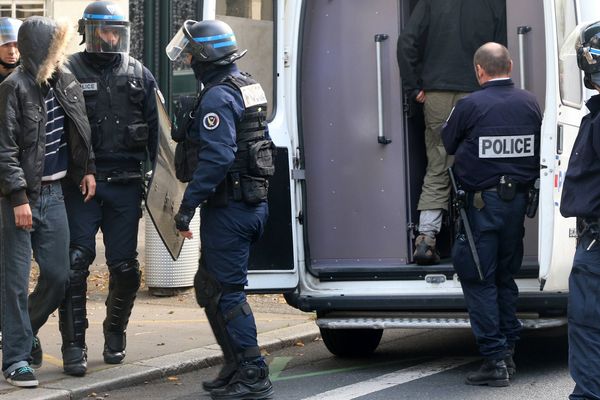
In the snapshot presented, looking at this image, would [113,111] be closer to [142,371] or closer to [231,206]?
[231,206]

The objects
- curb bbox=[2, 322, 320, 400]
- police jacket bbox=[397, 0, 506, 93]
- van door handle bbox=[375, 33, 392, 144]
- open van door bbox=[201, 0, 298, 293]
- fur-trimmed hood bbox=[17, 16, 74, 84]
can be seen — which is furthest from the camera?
police jacket bbox=[397, 0, 506, 93]

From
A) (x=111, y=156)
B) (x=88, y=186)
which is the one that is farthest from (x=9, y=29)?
(x=88, y=186)

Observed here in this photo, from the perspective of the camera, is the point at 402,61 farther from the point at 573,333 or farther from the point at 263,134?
the point at 573,333

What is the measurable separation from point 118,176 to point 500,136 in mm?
2191

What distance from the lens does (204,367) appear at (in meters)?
7.64

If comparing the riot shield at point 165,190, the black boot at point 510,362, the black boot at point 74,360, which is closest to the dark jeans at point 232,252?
the riot shield at point 165,190

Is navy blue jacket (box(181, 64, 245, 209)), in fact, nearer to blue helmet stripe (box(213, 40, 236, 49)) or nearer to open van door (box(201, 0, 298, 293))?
blue helmet stripe (box(213, 40, 236, 49))

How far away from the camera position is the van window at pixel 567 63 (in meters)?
6.62

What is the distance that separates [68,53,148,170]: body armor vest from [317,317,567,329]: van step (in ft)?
4.96

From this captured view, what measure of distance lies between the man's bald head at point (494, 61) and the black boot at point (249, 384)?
209cm

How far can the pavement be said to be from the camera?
6793 mm

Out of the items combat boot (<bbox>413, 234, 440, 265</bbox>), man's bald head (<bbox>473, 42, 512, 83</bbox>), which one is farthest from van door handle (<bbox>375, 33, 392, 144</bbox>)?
man's bald head (<bbox>473, 42, 512, 83</bbox>)

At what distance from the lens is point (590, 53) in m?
5.36

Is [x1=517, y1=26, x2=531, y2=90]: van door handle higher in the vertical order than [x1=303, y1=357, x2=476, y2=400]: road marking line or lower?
higher
